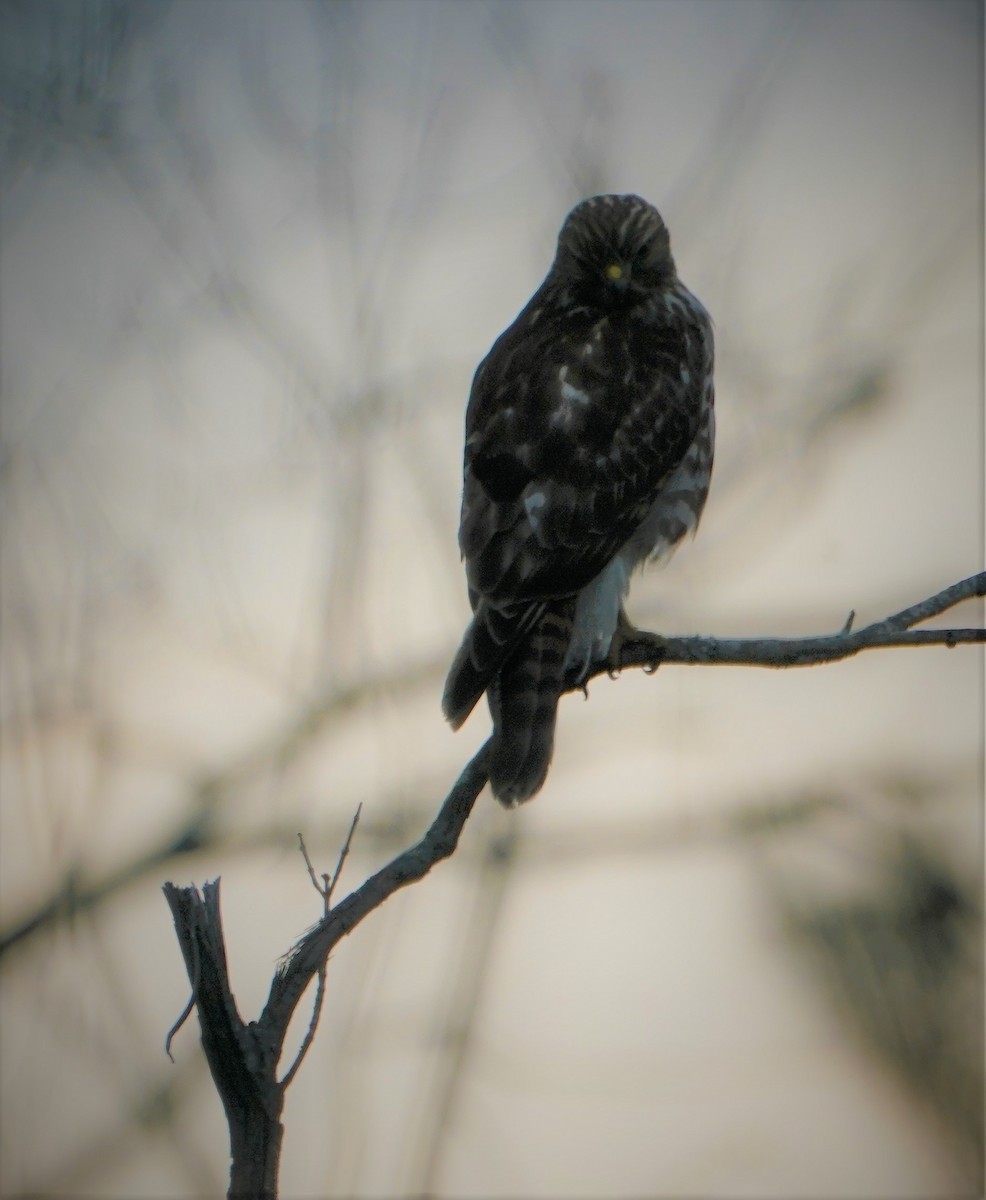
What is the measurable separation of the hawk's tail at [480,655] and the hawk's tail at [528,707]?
6 cm

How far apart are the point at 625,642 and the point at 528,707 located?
0.42m

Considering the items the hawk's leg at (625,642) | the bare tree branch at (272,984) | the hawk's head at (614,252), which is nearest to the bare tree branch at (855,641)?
the bare tree branch at (272,984)

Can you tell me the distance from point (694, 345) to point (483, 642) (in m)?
1.01

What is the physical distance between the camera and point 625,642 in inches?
110

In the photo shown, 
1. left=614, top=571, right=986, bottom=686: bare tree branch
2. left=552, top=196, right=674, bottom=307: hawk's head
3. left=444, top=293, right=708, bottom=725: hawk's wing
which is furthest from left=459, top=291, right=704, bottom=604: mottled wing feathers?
left=614, top=571, right=986, bottom=686: bare tree branch

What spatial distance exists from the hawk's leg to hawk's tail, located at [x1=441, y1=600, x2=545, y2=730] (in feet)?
1.14

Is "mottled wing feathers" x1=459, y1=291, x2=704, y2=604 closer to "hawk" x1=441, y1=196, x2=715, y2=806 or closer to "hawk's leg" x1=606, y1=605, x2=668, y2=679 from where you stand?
"hawk" x1=441, y1=196, x2=715, y2=806

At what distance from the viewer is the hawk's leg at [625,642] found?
2695mm

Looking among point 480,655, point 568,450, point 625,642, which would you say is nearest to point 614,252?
point 568,450

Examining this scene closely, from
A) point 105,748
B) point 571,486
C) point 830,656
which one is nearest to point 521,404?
point 571,486

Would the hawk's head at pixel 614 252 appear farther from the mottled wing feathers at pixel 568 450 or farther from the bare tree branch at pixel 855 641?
the bare tree branch at pixel 855 641

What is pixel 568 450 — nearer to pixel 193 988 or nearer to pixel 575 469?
pixel 575 469

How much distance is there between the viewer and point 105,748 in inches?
146

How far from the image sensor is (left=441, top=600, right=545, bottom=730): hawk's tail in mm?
2404
